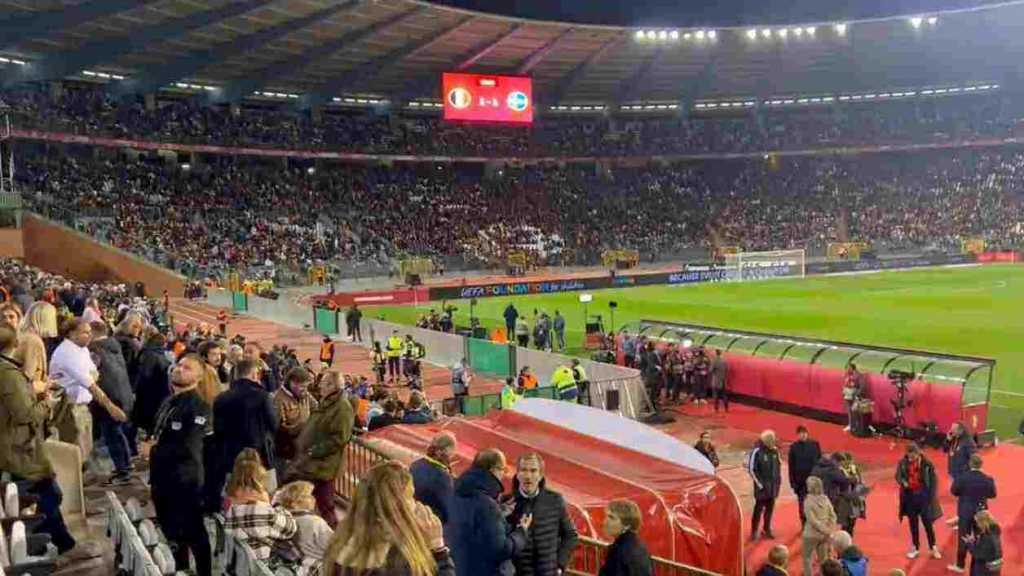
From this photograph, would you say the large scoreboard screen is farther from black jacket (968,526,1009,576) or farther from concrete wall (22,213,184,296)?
black jacket (968,526,1009,576)

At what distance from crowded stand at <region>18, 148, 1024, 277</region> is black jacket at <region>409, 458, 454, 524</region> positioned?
42.5m

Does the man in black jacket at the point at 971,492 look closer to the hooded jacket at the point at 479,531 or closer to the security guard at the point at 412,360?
the hooded jacket at the point at 479,531

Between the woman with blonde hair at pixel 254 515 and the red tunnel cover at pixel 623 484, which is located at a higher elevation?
the woman with blonde hair at pixel 254 515

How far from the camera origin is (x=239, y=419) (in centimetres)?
673

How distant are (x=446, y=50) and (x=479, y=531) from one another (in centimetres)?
5613

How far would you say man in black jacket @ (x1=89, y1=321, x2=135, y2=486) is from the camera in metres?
8.84

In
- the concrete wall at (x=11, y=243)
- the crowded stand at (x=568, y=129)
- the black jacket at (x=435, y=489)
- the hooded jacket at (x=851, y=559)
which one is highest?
the crowded stand at (x=568, y=129)

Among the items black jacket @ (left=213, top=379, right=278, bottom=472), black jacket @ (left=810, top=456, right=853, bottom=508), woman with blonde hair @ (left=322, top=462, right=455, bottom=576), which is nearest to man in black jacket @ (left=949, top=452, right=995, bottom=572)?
black jacket @ (left=810, top=456, right=853, bottom=508)

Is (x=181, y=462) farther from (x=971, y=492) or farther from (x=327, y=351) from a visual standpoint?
(x=327, y=351)

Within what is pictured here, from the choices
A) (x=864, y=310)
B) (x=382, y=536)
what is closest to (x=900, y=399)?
(x=382, y=536)

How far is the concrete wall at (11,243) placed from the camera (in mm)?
40250

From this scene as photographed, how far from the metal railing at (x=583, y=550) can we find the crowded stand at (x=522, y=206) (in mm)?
38556

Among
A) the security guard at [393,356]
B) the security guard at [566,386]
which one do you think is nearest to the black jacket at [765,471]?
the security guard at [566,386]

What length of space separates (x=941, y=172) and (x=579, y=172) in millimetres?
28916
